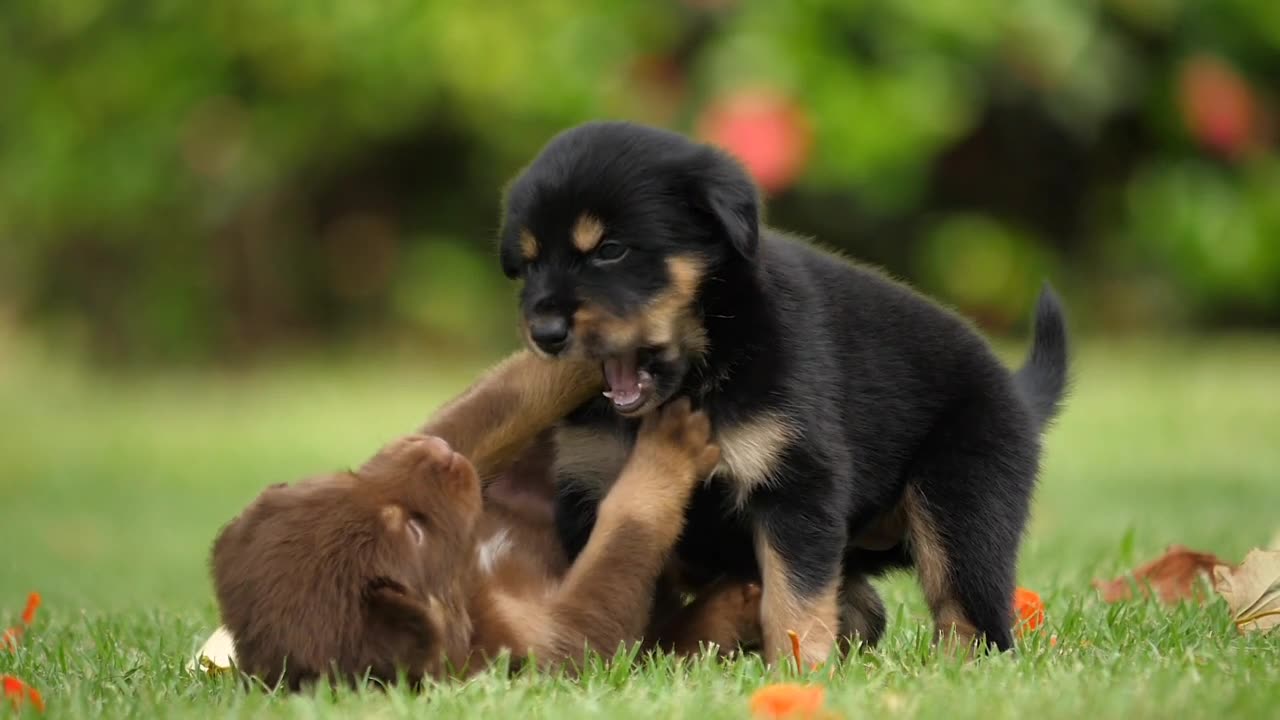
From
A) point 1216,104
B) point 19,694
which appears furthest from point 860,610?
point 1216,104

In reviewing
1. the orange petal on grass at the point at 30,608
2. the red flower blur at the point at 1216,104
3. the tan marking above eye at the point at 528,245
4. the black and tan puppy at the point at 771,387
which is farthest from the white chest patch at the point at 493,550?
the red flower blur at the point at 1216,104

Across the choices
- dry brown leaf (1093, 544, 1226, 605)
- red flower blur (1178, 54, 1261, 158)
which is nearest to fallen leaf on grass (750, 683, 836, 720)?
dry brown leaf (1093, 544, 1226, 605)

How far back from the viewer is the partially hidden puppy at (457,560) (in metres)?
3.01

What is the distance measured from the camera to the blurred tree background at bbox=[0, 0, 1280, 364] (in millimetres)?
12875

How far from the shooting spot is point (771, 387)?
11.4 feet

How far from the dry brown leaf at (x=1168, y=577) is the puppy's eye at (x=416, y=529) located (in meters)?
1.98

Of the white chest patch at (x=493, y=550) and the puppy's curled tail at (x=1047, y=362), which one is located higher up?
the puppy's curled tail at (x=1047, y=362)

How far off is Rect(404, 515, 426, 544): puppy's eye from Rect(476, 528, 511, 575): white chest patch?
234 millimetres

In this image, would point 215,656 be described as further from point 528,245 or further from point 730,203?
point 730,203

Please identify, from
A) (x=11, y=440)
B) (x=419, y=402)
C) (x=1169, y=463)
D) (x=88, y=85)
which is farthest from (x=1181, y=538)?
(x=88, y=85)

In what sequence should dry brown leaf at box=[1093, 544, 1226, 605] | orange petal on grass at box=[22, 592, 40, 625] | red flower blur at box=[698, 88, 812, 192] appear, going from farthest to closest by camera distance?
red flower blur at box=[698, 88, 812, 192] → dry brown leaf at box=[1093, 544, 1226, 605] → orange petal on grass at box=[22, 592, 40, 625]

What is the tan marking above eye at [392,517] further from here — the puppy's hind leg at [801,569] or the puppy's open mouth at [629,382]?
the puppy's hind leg at [801,569]

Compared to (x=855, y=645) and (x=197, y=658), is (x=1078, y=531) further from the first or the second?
(x=197, y=658)

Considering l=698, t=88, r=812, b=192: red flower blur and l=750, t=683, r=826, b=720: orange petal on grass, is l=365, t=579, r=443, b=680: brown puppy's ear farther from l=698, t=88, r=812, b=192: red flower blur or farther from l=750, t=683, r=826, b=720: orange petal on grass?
l=698, t=88, r=812, b=192: red flower blur
